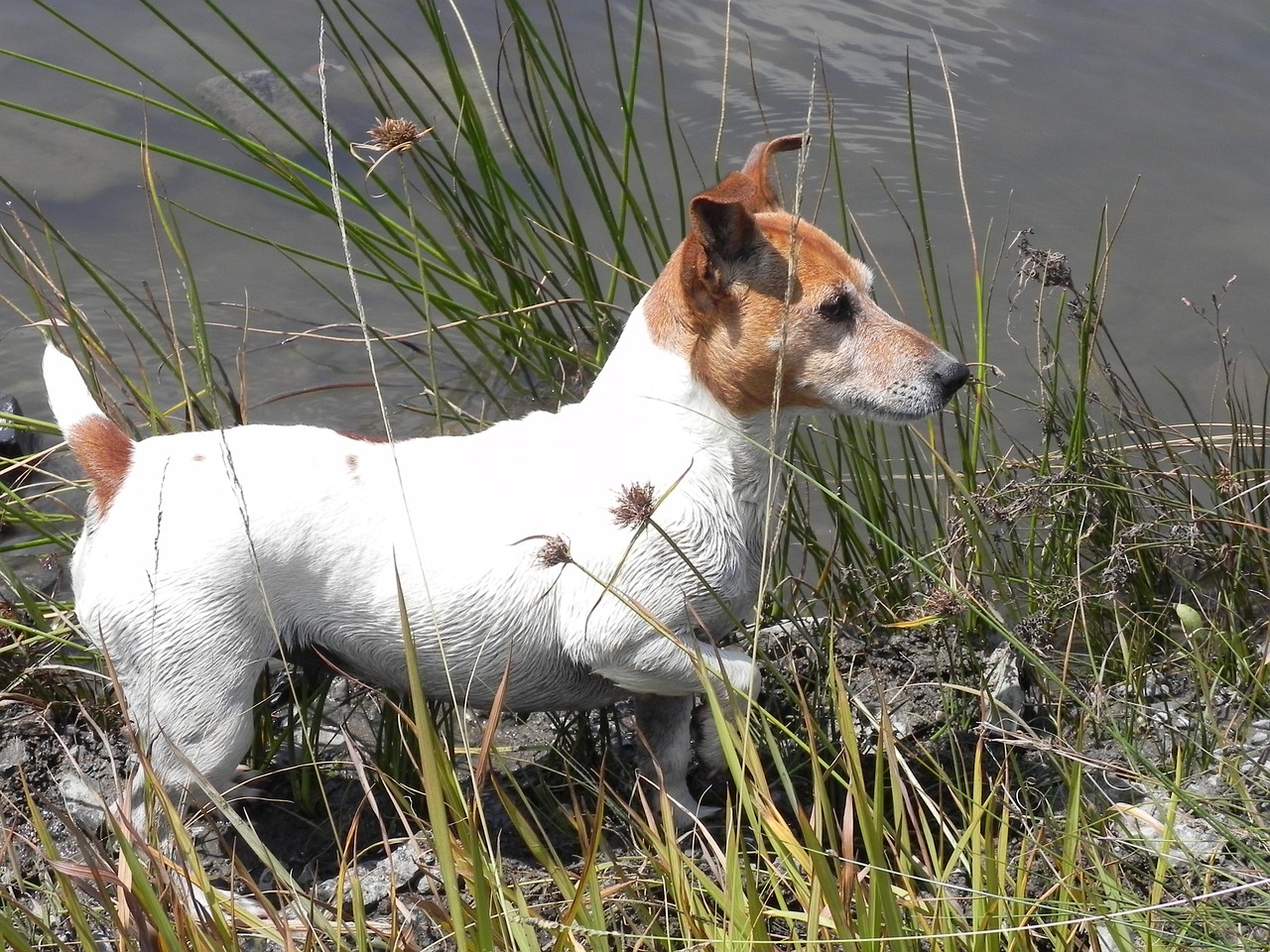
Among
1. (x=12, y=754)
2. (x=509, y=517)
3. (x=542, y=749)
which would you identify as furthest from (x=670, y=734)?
(x=12, y=754)

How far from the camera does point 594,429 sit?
313 centimetres

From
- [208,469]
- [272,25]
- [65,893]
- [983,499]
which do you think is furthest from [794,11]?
[65,893]

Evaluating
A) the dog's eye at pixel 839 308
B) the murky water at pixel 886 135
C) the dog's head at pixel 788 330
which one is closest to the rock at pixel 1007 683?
the dog's head at pixel 788 330

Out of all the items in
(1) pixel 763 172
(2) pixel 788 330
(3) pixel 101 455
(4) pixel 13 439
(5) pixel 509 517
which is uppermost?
(1) pixel 763 172

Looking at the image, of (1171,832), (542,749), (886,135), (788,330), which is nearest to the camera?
(1171,832)

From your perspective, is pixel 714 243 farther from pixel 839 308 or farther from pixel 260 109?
pixel 260 109

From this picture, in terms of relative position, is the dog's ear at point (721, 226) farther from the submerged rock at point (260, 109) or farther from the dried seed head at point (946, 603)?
the submerged rock at point (260, 109)

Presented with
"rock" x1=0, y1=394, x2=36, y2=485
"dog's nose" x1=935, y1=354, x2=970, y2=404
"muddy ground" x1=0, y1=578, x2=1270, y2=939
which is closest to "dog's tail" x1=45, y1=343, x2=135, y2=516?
"muddy ground" x1=0, y1=578, x2=1270, y2=939

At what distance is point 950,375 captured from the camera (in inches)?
120

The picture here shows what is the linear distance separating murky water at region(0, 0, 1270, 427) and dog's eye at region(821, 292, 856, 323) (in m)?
3.25

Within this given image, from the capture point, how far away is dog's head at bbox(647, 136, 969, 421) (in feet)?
9.71

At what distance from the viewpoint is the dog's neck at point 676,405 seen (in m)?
3.07

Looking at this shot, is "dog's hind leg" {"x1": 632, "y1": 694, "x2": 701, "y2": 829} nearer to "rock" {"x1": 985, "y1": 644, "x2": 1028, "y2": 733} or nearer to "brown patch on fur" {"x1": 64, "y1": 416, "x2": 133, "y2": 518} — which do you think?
"rock" {"x1": 985, "y1": 644, "x2": 1028, "y2": 733}

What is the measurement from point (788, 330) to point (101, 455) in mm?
1524
